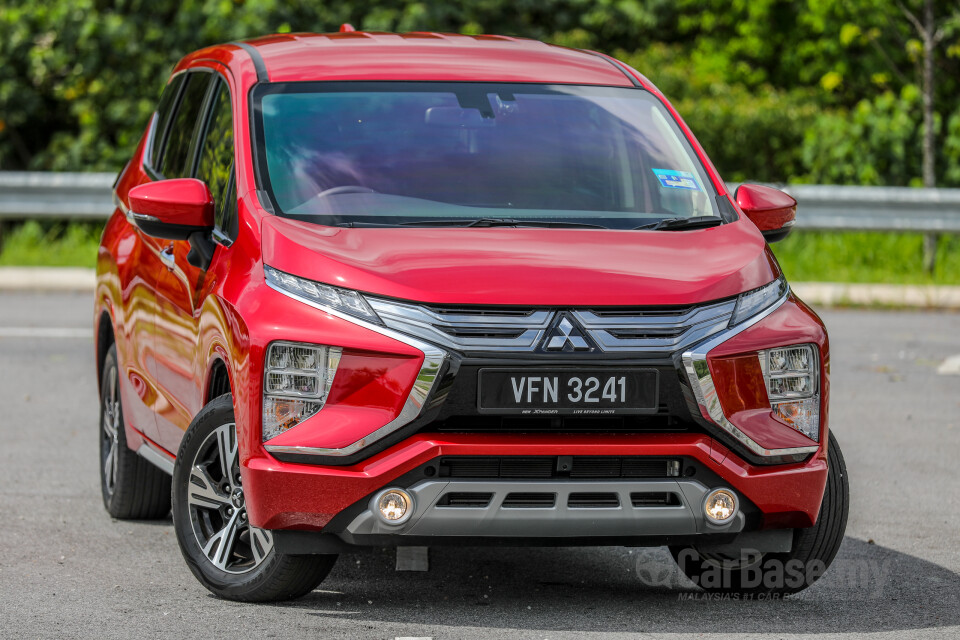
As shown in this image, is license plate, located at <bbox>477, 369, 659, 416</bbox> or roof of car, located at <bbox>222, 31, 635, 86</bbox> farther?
roof of car, located at <bbox>222, 31, 635, 86</bbox>

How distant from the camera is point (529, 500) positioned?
15.0 feet

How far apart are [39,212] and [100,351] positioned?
8089mm

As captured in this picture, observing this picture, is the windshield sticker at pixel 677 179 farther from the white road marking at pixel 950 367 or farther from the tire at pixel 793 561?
the white road marking at pixel 950 367

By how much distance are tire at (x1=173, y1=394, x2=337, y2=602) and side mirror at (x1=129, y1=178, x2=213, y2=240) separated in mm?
646

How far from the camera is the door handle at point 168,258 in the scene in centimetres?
566

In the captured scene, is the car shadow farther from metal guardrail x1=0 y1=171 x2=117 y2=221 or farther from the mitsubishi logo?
metal guardrail x1=0 y1=171 x2=117 y2=221

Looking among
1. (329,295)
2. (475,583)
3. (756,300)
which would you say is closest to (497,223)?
(329,295)

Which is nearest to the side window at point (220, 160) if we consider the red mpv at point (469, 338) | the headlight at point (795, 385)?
the red mpv at point (469, 338)

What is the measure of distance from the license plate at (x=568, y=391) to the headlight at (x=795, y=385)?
1.28 feet

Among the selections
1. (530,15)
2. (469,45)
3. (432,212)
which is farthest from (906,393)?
(530,15)

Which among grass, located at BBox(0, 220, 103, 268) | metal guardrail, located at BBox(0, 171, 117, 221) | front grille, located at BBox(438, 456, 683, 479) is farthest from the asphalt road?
grass, located at BBox(0, 220, 103, 268)

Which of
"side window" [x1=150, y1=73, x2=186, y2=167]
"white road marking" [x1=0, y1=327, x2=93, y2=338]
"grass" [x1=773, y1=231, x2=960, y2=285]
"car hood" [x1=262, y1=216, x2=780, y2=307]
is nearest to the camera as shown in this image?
"car hood" [x1=262, y1=216, x2=780, y2=307]

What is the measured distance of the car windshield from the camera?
208 inches

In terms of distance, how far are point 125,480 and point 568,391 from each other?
2.52 m
